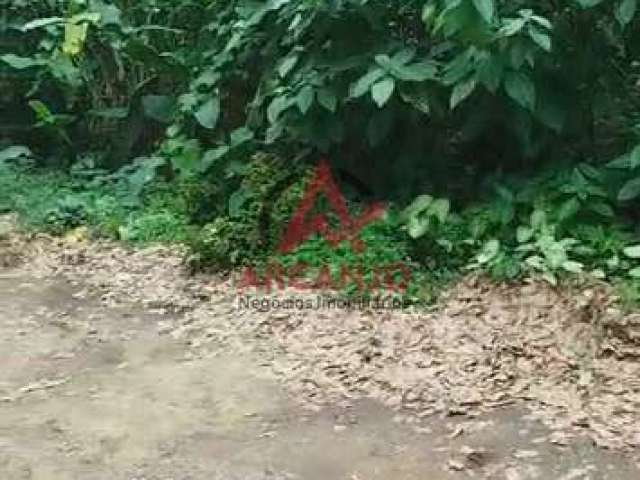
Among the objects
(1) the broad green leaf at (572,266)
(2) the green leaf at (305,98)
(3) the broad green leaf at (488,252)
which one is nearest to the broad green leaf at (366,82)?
(2) the green leaf at (305,98)

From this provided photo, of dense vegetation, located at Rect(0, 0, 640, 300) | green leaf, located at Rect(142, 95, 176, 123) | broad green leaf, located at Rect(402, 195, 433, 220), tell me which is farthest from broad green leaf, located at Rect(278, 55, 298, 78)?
green leaf, located at Rect(142, 95, 176, 123)

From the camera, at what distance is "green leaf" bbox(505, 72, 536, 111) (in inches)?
148

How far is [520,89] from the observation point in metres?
3.75

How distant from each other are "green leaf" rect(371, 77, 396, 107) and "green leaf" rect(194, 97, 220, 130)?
1318 millimetres

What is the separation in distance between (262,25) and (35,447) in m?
2.51

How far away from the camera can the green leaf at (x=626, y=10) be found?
3.59m

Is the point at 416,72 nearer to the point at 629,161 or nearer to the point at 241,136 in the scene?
the point at 629,161

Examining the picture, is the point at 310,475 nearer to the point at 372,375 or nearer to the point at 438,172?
the point at 372,375

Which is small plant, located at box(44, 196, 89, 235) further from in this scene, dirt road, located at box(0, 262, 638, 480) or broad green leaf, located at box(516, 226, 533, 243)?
broad green leaf, located at box(516, 226, 533, 243)

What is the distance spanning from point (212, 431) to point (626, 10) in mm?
2194

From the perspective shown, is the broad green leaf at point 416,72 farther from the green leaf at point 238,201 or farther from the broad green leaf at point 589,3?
the green leaf at point 238,201

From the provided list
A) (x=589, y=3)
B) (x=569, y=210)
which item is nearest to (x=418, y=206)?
(x=569, y=210)

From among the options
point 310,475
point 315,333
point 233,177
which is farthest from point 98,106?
point 310,475

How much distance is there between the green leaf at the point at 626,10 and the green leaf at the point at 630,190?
619 mm
